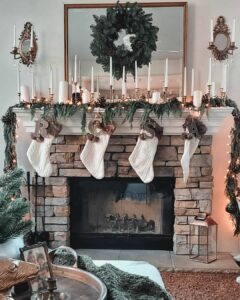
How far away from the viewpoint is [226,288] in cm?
285

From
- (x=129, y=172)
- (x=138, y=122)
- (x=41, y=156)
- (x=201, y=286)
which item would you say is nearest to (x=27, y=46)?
(x=41, y=156)

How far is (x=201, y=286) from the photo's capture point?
2.88m

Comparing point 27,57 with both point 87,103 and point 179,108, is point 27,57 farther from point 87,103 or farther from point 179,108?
point 179,108

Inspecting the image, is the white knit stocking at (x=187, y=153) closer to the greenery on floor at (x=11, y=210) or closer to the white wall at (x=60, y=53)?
the white wall at (x=60, y=53)

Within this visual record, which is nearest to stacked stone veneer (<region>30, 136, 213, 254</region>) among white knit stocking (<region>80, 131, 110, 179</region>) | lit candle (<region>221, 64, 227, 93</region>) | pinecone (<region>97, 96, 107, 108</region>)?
white knit stocking (<region>80, 131, 110, 179</region>)

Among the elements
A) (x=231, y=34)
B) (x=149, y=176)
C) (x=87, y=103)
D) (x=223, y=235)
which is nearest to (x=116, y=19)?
(x=87, y=103)

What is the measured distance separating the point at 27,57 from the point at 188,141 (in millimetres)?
1630

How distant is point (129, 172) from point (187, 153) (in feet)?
1.85

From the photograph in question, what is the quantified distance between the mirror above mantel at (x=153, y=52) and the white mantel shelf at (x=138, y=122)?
0.31 meters

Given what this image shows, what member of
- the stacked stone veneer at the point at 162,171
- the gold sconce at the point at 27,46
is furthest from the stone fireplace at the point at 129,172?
the gold sconce at the point at 27,46

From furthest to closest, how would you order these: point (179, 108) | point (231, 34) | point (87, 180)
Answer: point (87, 180)
point (231, 34)
point (179, 108)

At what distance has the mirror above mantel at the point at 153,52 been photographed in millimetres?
3412

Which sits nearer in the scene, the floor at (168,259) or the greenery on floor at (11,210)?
the greenery on floor at (11,210)

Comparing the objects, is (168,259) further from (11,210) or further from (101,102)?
(11,210)
